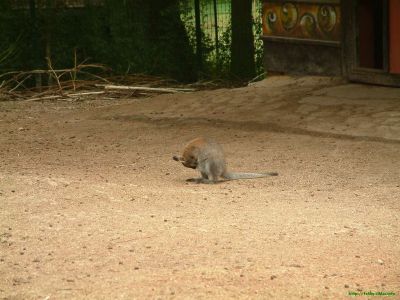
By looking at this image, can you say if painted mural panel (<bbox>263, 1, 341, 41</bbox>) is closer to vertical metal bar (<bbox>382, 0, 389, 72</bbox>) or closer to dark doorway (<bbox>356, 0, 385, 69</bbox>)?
dark doorway (<bbox>356, 0, 385, 69</bbox>)

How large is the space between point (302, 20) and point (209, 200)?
6.29 m

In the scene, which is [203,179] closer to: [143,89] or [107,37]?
[143,89]

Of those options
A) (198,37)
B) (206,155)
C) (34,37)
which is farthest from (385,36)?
(34,37)

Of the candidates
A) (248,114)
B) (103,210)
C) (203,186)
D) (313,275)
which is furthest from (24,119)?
(313,275)

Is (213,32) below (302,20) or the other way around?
below

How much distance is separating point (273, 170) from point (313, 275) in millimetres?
3654

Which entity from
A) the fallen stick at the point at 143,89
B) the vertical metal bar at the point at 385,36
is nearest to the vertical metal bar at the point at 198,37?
the fallen stick at the point at 143,89

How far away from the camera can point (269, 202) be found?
23.8 ft

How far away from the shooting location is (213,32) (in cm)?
1631

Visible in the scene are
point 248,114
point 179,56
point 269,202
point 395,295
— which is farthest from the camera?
point 179,56

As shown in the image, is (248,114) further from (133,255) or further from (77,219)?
(133,255)

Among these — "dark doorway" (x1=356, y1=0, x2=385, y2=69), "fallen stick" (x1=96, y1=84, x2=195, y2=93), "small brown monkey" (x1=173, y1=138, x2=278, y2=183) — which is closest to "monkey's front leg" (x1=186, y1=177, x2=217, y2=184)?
"small brown monkey" (x1=173, y1=138, x2=278, y2=183)

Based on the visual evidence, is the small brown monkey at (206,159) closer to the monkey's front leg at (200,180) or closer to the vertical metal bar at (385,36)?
the monkey's front leg at (200,180)

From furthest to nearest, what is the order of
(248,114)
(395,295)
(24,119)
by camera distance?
(24,119) < (248,114) < (395,295)
